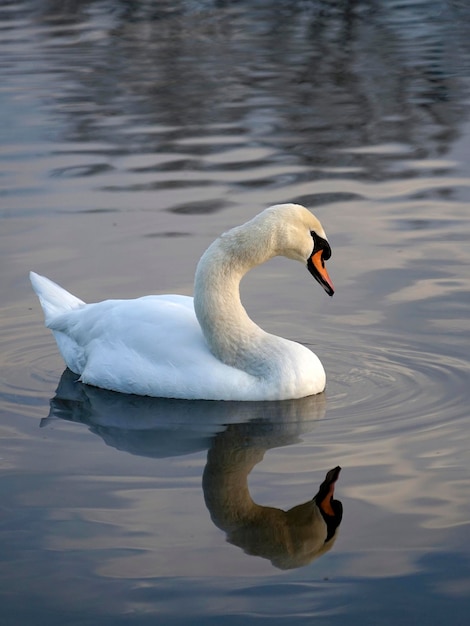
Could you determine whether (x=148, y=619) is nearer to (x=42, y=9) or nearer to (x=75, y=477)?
(x=75, y=477)

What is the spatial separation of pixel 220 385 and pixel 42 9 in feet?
79.2

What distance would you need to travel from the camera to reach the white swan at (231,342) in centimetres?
724

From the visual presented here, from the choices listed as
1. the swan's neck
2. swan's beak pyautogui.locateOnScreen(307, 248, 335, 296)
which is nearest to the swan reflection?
the swan's neck

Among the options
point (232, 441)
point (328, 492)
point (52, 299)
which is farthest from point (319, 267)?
point (52, 299)

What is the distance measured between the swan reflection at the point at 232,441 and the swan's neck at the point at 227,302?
269mm

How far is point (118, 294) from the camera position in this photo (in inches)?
358

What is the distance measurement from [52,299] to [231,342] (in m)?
1.55

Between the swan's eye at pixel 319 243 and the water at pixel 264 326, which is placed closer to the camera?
the water at pixel 264 326

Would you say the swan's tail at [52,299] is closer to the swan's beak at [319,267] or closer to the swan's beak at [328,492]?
the swan's beak at [319,267]

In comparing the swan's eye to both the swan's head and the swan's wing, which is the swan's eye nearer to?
the swan's head

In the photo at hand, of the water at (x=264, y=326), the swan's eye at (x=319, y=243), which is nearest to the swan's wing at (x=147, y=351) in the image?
the water at (x=264, y=326)

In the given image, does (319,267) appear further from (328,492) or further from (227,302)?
(328,492)

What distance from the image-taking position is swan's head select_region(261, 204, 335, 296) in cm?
717

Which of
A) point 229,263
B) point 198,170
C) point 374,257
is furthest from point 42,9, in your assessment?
point 229,263
